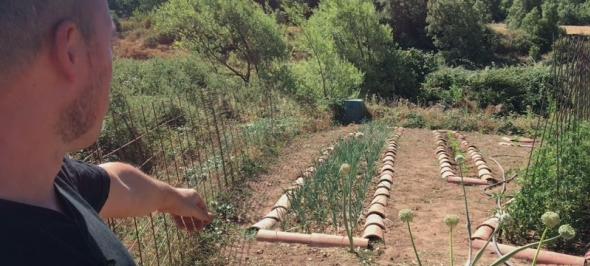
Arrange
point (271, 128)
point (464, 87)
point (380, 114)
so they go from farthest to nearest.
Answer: point (464, 87)
point (380, 114)
point (271, 128)

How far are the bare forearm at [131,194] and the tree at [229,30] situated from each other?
14657 mm

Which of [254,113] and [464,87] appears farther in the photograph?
[464,87]

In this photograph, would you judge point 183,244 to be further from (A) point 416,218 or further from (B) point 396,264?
(A) point 416,218

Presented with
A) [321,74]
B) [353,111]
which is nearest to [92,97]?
[353,111]

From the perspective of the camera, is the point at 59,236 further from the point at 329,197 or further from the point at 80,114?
the point at 329,197

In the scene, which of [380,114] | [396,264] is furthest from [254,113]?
[396,264]

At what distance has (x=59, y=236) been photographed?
0.78m

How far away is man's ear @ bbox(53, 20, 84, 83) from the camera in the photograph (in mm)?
725

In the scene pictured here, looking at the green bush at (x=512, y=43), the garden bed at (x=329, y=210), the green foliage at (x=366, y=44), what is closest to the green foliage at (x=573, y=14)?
the green bush at (x=512, y=43)

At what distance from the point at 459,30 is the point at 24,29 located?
29.1 meters

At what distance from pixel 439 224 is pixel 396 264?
1.05 metres

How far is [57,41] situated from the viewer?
722 millimetres

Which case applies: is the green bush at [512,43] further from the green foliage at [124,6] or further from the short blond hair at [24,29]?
the short blond hair at [24,29]

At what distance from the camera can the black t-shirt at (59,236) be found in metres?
0.70
